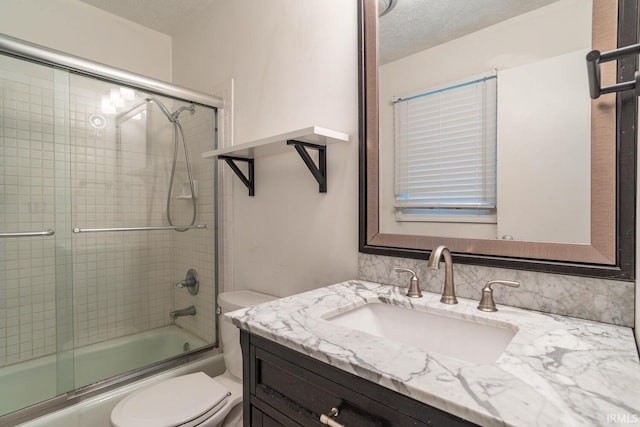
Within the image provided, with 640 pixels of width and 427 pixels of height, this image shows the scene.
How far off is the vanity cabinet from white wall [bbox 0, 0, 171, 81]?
2.19 meters

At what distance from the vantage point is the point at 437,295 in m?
1.00

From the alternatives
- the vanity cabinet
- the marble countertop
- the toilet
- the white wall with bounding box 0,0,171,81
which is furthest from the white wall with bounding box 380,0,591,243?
the white wall with bounding box 0,0,171,81

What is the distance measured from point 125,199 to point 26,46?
0.80 meters

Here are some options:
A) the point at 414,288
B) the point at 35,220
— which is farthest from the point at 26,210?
the point at 414,288

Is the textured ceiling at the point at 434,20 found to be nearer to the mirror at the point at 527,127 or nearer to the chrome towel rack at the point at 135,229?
the mirror at the point at 527,127

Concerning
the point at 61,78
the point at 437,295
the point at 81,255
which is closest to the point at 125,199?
the point at 81,255

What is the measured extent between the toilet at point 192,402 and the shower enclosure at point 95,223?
1.53 feet

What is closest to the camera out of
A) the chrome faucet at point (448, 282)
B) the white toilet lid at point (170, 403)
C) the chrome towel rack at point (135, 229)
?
the chrome faucet at point (448, 282)

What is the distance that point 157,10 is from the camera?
6.75 feet

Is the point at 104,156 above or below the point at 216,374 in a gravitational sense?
above

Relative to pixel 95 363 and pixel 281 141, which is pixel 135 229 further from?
pixel 281 141

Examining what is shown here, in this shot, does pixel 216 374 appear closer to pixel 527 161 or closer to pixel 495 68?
pixel 527 161

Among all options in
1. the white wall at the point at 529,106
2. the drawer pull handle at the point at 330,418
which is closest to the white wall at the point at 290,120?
the white wall at the point at 529,106

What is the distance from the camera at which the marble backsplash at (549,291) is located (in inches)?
29.2
